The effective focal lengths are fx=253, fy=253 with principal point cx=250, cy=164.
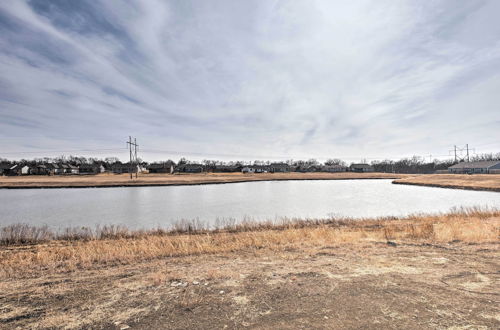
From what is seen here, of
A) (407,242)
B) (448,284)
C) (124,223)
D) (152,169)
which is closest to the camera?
(448,284)

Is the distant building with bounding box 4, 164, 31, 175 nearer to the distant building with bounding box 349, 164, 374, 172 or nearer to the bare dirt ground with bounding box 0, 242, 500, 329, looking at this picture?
the bare dirt ground with bounding box 0, 242, 500, 329

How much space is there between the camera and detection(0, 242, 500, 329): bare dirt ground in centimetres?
449

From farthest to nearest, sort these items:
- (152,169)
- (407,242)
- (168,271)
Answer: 1. (152,169)
2. (407,242)
3. (168,271)

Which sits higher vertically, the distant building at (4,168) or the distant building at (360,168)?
the distant building at (4,168)

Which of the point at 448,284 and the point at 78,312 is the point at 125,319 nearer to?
the point at 78,312

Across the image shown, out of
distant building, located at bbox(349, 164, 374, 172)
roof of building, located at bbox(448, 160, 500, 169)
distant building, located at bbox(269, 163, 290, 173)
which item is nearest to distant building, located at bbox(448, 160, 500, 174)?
roof of building, located at bbox(448, 160, 500, 169)

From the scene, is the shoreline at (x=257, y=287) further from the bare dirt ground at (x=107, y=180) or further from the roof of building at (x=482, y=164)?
the roof of building at (x=482, y=164)

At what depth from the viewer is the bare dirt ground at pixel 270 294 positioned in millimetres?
4488

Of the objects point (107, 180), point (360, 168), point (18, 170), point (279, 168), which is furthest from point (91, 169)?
point (360, 168)

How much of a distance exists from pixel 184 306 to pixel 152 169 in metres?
117

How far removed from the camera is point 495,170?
8338 centimetres

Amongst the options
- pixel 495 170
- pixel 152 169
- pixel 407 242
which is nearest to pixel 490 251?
pixel 407 242

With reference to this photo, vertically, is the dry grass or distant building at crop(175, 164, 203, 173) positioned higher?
distant building at crop(175, 164, 203, 173)

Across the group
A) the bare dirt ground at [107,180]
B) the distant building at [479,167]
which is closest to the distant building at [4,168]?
the bare dirt ground at [107,180]
